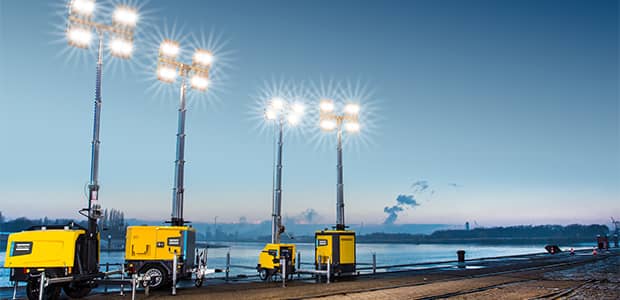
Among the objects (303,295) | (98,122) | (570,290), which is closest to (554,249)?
(570,290)

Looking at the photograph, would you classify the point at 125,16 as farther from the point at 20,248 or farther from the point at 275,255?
the point at 275,255

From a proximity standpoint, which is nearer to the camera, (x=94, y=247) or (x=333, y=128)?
→ (x=94, y=247)

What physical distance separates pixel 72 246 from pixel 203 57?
11.9 metres

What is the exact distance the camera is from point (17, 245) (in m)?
14.0

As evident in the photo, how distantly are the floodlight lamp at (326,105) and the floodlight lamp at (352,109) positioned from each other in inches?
34.1

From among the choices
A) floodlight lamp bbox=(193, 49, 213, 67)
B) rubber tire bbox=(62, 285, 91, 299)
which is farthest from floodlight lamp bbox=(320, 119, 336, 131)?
rubber tire bbox=(62, 285, 91, 299)

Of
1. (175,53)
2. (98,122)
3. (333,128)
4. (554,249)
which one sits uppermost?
(175,53)

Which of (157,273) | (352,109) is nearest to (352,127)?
(352,109)

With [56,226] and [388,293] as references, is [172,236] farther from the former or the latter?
[388,293]

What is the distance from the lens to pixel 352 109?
29531 millimetres

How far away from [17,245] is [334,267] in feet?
43.2

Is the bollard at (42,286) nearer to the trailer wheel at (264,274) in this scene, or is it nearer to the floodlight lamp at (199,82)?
the trailer wheel at (264,274)

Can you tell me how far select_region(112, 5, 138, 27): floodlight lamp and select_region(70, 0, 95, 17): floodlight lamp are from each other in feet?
3.26

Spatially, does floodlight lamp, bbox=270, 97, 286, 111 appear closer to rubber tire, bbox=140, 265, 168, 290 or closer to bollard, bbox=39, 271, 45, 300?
rubber tire, bbox=140, 265, 168, 290
